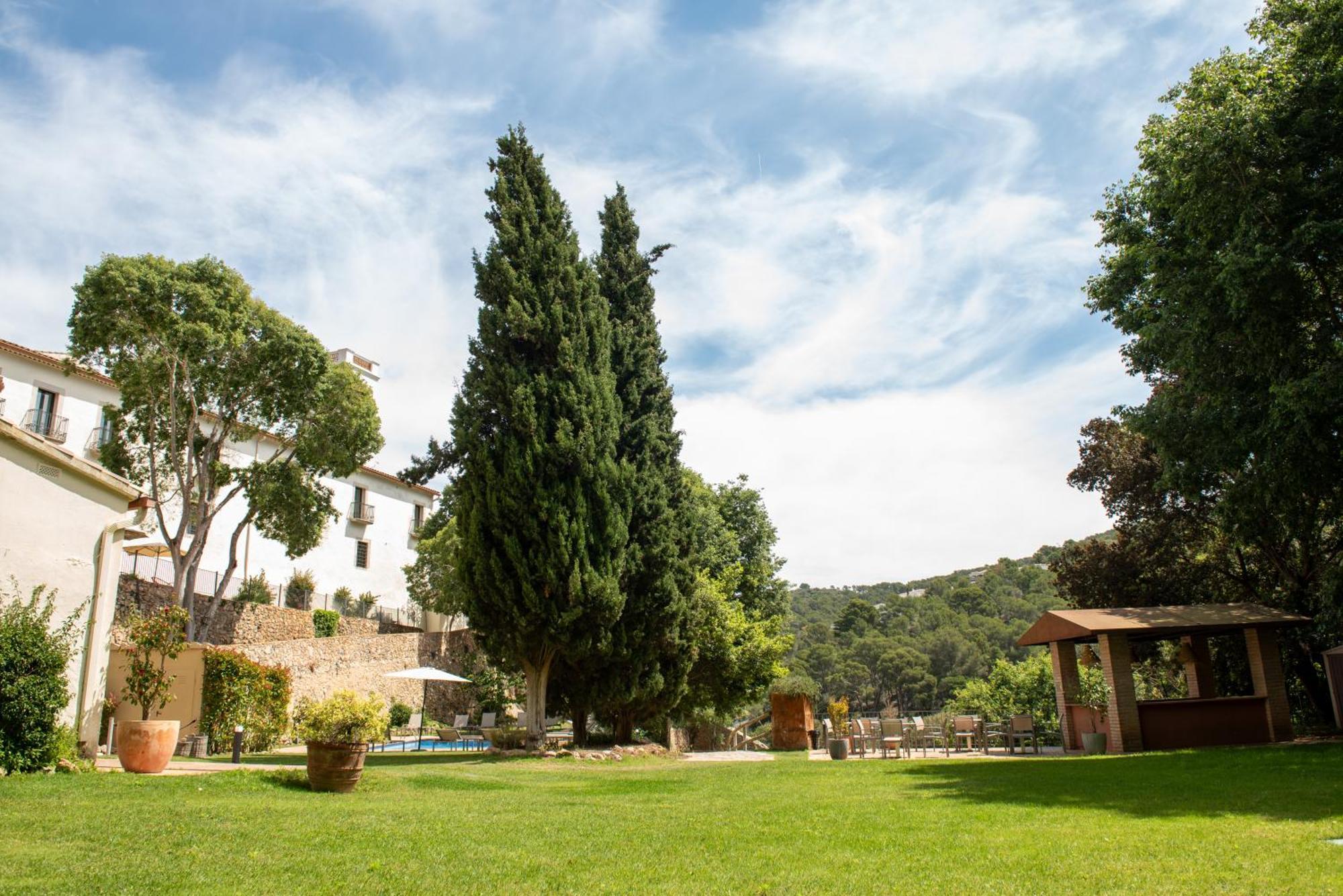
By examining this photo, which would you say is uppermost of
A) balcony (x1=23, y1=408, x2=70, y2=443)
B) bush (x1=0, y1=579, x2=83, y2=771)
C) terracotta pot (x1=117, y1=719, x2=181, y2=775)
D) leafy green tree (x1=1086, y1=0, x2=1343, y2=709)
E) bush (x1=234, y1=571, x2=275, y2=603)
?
balcony (x1=23, y1=408, x2=70, y2=443)

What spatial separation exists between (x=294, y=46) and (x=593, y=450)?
9.96 metres

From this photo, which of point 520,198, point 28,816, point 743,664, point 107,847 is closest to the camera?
point 107,847

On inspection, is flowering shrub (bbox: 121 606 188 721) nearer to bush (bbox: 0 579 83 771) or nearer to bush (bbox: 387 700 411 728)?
bush (bbox: 0 579 83 771)

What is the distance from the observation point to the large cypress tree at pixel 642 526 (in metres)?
20.5

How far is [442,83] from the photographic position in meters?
13.7

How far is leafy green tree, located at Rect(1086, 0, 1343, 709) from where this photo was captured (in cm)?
1370

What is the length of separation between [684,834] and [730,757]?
557 inches

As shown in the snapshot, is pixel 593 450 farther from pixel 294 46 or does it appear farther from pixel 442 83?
pixel 294 46

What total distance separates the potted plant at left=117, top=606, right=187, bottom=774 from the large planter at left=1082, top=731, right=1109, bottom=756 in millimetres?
17090

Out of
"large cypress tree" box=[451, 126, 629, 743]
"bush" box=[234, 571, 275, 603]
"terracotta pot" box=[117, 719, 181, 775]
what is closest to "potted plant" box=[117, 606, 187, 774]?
"terracotta pot" box=[117, 719, 181, 775]

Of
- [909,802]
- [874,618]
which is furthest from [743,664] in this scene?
[874,618]

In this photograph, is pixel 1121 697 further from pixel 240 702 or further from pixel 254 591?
pixel 254 591

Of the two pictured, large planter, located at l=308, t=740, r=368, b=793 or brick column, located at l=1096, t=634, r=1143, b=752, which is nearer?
large planter, located at l=308, t=740, r=368, b=793

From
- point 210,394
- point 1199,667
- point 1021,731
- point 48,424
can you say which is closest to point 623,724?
point 1021,731
